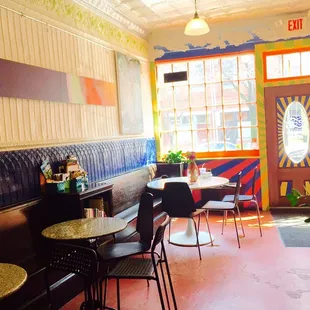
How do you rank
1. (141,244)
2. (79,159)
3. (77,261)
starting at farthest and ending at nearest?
(79,159) → (141,244) → (77,261)

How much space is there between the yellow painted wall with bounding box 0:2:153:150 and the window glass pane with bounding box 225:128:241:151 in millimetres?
2291

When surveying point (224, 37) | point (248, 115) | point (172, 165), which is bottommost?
point (172, 165)

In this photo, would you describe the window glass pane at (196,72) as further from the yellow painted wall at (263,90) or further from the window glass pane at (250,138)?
the window glass pane at (250,138)

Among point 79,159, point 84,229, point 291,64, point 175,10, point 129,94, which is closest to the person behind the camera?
point 84,229

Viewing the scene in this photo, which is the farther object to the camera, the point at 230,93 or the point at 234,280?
the point at 230,93

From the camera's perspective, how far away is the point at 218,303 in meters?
3.15

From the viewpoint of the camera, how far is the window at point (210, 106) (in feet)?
21.5

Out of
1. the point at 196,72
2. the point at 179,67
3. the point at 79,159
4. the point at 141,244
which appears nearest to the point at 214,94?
the point at 196,72

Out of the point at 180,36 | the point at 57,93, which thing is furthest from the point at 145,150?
the point at 57,93

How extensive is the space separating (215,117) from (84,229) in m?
4.46

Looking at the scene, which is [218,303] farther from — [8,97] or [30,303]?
[8,97]

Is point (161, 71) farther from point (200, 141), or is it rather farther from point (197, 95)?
point (200, 141)

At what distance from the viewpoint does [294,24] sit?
6113 millimetres

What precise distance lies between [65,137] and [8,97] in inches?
38.2
